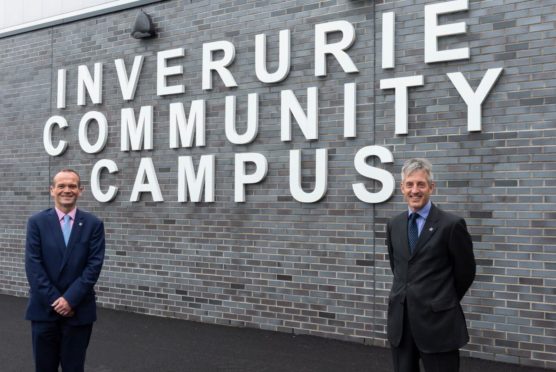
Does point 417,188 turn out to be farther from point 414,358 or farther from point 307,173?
point 307,173

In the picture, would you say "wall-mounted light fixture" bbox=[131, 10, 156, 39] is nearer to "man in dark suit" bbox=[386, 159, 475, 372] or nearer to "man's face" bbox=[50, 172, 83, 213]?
"man's face" bbox=[50, 172, 83, 213]

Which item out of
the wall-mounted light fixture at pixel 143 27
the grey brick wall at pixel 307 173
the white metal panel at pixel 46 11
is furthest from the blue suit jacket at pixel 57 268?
the white metal panel at pixel 46 11

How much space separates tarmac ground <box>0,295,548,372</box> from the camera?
5840mm

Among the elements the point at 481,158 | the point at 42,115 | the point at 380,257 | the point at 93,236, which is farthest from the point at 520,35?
the point at 42,115

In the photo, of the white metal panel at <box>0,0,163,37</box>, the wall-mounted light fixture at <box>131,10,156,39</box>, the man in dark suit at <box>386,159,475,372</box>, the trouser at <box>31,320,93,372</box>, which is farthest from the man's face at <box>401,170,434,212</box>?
the white metal panel at <box>0,0,163,37</box>

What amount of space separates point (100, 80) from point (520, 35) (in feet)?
18.0

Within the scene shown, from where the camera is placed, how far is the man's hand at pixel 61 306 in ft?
13.3

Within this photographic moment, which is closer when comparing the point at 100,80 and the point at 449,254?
the point at 449,254

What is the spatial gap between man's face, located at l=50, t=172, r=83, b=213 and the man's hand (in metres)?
0.59

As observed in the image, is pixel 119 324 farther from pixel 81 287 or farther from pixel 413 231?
pixel 413 231

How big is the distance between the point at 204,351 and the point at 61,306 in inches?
104

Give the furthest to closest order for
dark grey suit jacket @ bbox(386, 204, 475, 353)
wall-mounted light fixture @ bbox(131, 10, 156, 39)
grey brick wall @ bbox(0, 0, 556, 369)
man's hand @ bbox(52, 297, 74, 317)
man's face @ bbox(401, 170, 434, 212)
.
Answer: wall-mounted light fixture @ bbox(131, 10, 156, 39), grey brick wall @ bbox(0, 0, 556, 369), man's hand @ bbox(52, 297, 74, 317), man's face @ bbox(401, 170, 434, 212), dark grey suit jacket @ bbox(386, 204, 475, 353)

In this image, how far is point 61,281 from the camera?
13.7ft

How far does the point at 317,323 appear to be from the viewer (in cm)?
697
